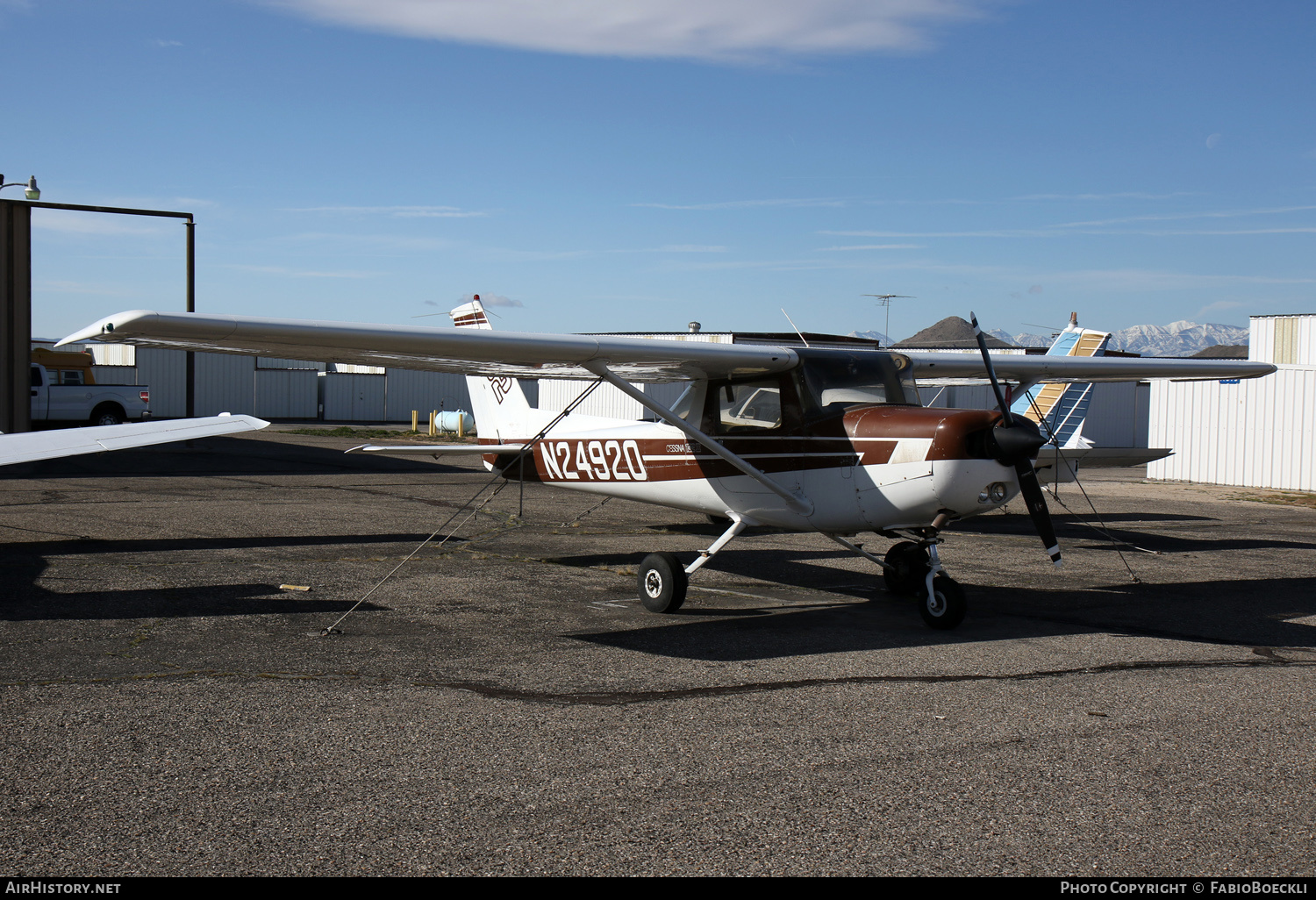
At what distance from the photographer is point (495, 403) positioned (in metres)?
12.1

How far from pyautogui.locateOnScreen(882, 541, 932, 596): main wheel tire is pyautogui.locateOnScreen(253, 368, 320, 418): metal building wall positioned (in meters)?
42.3

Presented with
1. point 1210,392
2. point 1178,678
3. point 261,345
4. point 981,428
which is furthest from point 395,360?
point 1210,392

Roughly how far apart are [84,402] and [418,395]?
20.3 m

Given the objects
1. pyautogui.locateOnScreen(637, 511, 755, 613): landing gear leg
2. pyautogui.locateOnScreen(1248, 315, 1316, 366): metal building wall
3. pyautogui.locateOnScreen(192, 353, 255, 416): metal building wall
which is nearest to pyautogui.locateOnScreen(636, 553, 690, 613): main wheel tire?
pyautogui.locateOnScreen(637, 511, 755, 613): landing gear leg

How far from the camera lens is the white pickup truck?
97.5 feet

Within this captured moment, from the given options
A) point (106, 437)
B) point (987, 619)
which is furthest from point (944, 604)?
point (106, 437)

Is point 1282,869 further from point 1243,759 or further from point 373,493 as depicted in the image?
point 373,493

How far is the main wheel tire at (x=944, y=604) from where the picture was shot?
7562mm

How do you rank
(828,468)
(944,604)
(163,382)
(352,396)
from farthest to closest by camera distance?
(352,396) < (163,382) < (828,468) < (944,604)

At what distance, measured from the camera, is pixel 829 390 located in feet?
28.0

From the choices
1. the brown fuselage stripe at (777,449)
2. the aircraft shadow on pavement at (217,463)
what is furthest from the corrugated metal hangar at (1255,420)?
the brown fuselage stripe at (777,449)

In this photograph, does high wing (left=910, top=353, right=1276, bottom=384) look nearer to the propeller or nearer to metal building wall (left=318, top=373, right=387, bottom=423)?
the propeller

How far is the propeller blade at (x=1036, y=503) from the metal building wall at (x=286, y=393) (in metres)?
44.0

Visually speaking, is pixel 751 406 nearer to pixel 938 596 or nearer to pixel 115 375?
pixel 938 596
